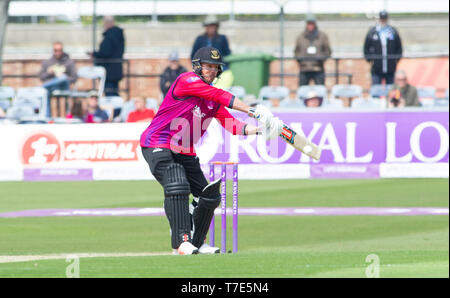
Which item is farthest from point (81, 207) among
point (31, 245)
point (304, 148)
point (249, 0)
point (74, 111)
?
point (249, 0)

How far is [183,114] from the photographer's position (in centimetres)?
996

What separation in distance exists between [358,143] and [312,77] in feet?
13.1

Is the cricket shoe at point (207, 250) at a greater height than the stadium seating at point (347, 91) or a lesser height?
lesser

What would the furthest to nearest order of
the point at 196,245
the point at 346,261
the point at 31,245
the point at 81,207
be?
1. the point at 81,207
2. the point at 31,245
3. the point at 196,245
4. the point at 346,261

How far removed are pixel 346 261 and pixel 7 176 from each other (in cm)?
1021

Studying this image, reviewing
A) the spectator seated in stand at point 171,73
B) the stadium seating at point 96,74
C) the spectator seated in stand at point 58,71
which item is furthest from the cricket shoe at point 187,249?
the stadium seating at point 96,74

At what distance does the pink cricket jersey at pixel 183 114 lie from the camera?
386 inches

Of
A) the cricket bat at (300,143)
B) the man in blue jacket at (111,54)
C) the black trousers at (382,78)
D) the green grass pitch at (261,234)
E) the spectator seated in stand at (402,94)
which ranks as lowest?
the green grass pitch at (261,234)

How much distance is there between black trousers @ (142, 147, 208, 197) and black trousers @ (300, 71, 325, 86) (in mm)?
11373

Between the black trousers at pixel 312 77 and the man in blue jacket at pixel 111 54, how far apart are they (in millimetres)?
3983

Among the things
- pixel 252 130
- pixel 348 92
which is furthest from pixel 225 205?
pixel 348 92

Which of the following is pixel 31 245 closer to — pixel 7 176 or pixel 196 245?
pixel 196 245

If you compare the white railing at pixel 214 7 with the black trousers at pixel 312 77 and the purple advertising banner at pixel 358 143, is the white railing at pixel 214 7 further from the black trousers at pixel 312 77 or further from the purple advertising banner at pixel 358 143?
the purple advertising banner at pixel 358 143

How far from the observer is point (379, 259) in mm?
9766
